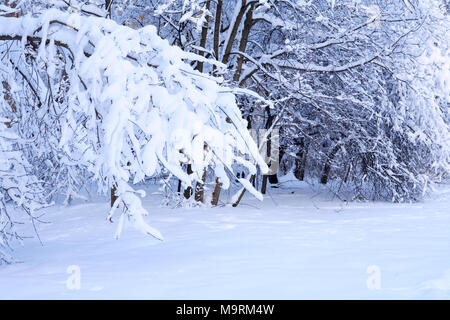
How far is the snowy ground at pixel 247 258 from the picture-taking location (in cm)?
423

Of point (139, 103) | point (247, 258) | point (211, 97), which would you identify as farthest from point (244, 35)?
point (139, 103)

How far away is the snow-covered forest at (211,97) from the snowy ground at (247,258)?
0.33 m

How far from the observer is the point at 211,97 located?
4469 mm

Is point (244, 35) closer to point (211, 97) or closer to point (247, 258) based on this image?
point (247, 258)

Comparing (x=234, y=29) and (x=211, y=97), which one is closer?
(x=211, y=97)

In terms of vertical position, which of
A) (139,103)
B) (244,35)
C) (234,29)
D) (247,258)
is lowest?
(247,258)

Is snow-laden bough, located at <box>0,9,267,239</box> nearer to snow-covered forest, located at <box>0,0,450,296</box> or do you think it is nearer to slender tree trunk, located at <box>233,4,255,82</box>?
snow-covered forest, located at <box>0,0,450,296</box>

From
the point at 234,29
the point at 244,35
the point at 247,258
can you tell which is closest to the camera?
the point at 247,258

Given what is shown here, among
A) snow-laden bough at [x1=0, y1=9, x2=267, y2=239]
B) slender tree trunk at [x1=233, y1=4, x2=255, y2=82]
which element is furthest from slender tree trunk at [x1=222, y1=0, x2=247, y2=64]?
snow-laden bough at [x1=0, y1=9, x2=267, y2=239]

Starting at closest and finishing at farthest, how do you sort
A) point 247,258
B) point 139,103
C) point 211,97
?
1. point 139,103
2. point 211,97
3. point 247,258

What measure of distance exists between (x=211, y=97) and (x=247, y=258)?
5.82 feet

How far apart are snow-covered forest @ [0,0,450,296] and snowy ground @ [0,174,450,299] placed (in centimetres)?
33

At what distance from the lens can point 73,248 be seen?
7.22m
